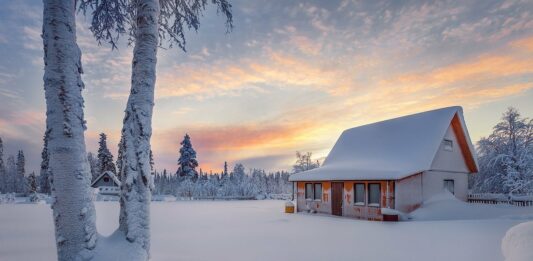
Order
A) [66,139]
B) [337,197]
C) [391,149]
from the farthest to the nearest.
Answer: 1. [391,149]
2. [337,197]
3. [66,139]

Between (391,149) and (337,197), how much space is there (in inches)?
197

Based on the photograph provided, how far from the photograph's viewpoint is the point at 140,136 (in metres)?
4.51

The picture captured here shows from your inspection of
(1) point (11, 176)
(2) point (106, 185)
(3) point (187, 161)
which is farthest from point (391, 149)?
(1) point (11, 176)

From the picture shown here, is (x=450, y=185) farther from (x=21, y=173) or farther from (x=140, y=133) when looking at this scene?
(x=21, y=173)

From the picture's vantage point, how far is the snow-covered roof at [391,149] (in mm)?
18727

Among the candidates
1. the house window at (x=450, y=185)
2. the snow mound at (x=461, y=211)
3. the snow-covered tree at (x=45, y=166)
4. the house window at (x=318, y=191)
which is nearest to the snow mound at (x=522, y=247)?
the snow-covered tree at (x=45, y=166)

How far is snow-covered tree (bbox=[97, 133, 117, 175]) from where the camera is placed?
5597cm

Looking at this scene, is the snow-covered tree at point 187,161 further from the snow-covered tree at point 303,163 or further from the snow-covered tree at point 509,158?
the snow-covered tree at point 509,158

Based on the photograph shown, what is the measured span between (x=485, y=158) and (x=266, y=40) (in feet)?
89.6

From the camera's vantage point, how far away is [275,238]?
10.8m

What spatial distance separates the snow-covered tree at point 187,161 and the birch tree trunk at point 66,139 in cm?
5016

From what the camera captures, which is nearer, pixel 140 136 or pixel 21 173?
pixel 140 136

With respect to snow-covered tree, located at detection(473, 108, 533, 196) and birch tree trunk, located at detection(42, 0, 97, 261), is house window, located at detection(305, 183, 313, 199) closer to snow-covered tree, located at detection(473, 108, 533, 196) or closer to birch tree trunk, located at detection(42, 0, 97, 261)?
snow-covered tree, located at detection(473, 108, 533, 196)

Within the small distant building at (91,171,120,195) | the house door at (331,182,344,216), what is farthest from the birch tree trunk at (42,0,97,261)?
the small distant building at (91,171,120,195)
